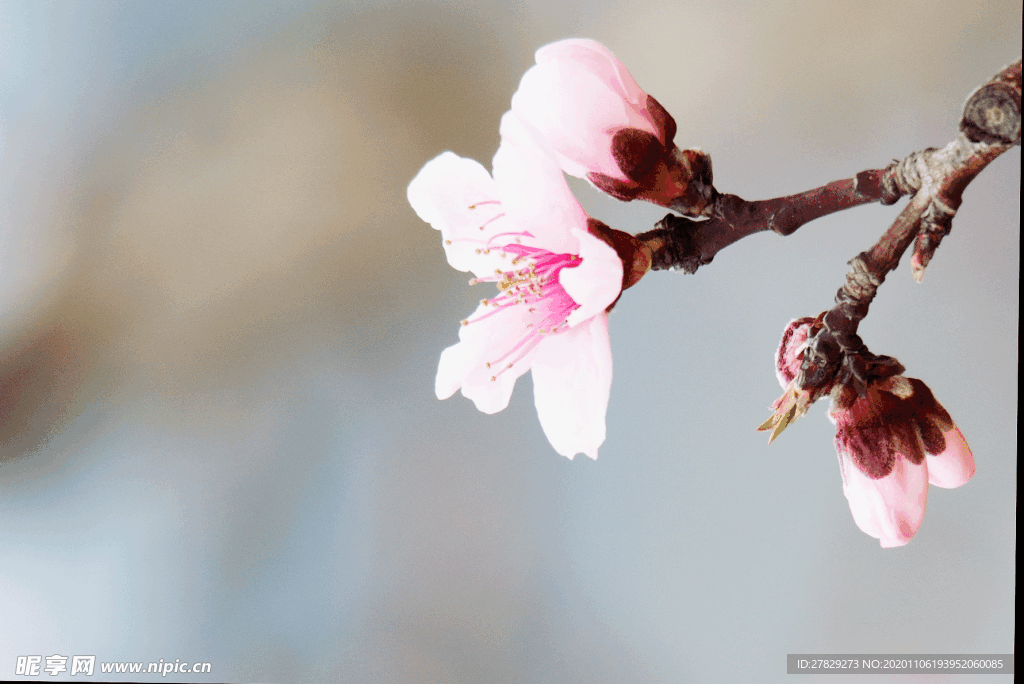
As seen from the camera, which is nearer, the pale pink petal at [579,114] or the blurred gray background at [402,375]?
the pale pink petal at [579,114]

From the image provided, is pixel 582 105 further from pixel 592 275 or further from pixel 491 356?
pixel 491 356

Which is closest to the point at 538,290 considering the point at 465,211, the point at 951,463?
the point at 465,211

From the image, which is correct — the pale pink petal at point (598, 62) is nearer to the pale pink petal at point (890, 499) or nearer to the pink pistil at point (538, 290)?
the pink pistil at point (538, 290)

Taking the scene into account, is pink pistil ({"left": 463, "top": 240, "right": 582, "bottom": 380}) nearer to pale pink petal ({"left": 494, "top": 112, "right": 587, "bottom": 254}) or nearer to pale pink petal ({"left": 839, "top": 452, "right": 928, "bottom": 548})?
pale pink petal ({"left": 494, "top": 112, "right": 587, "bottom": 254})

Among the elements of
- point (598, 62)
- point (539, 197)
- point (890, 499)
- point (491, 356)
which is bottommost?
point (890, 499)

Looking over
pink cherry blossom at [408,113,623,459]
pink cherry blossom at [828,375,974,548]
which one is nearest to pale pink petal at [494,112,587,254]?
pink cherry blossom at [408,113,623,459]

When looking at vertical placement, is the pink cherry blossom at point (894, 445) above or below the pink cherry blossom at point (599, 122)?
below

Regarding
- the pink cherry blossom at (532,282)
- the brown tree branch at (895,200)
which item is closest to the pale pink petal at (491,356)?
the pink cherry blossom at (532,282)

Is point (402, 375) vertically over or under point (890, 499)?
over
